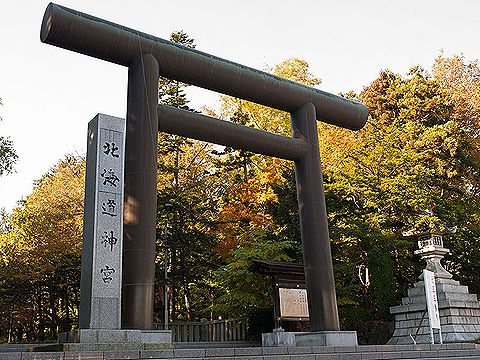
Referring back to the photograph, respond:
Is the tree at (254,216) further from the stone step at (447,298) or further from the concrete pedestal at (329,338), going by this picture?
the concrete pedestal at (329,338)

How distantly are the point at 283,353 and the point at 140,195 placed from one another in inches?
145

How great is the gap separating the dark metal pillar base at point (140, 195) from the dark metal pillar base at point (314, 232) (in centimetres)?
385

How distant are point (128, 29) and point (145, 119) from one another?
1.89 metres

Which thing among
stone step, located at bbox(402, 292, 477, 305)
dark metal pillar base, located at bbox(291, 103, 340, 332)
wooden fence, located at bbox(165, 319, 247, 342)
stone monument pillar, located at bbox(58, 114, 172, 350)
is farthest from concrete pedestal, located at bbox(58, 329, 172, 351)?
stone step, located at bbox(402, 292, 477, 305)

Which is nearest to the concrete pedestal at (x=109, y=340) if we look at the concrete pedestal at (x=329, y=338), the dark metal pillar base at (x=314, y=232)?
the concrete pedestal at (x=329, y=338)

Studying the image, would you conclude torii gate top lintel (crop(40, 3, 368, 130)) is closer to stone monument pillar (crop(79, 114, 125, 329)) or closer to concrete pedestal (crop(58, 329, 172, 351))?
stone monument pillar (crop(79, 114, 125, 329))

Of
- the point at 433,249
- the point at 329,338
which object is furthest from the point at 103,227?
the point at 433,249

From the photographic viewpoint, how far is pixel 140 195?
852 centimetres

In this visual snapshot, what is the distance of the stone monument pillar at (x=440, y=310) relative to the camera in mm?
15039

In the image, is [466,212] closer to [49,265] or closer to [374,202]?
[374,202]

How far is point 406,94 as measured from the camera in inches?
1015

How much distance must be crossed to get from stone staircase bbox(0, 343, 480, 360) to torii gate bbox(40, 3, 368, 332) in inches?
42.6

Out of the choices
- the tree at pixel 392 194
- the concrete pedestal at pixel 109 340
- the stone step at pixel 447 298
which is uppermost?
the tree at pixel 392 194

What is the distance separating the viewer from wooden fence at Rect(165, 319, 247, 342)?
56.1 ft
